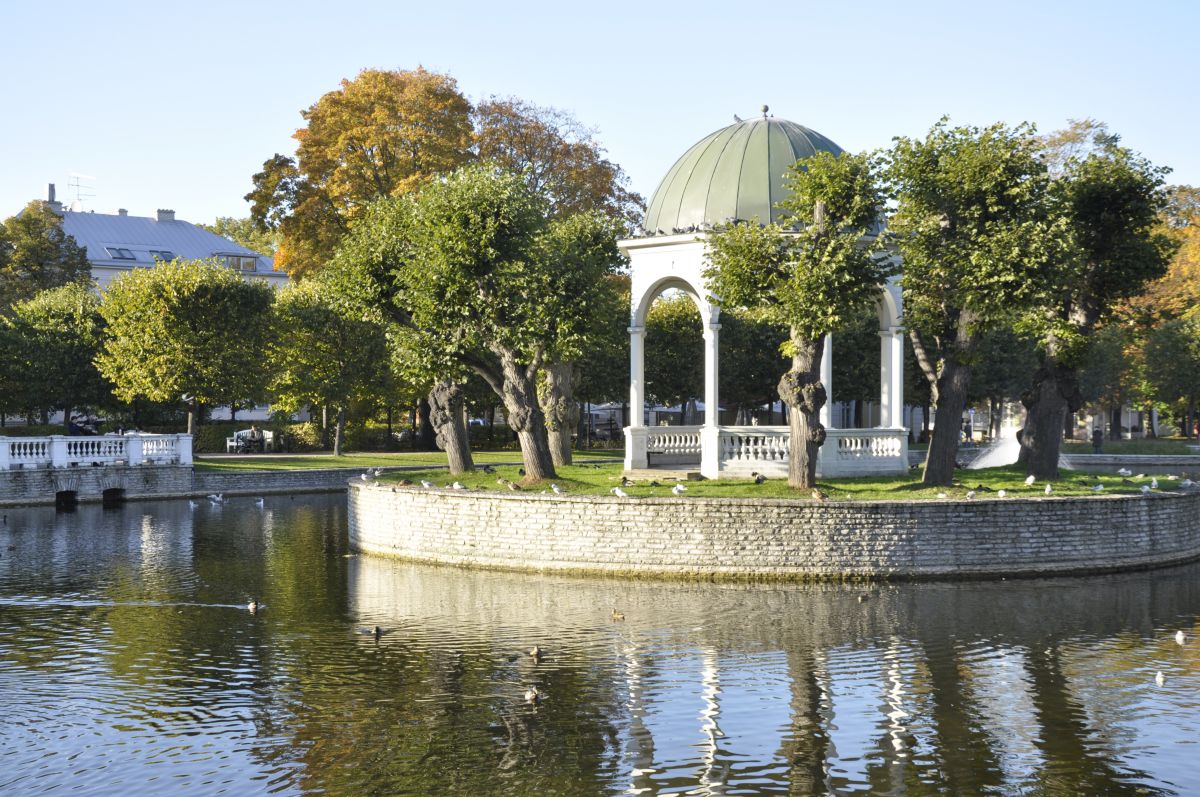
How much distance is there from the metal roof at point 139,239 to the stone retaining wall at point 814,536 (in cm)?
6882

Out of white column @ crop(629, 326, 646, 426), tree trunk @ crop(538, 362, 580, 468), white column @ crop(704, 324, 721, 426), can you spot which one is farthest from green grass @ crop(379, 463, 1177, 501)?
tree trunk @ crop(538, 362, 580, 468)

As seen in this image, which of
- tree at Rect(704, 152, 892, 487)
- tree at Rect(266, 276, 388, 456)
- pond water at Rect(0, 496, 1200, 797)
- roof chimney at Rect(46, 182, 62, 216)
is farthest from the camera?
roof chimney at Rect(46, 182, 62, 216)

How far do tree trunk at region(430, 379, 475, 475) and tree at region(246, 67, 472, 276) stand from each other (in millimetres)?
17676

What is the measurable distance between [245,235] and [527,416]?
357 feet

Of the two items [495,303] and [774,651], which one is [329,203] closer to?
[495,303]

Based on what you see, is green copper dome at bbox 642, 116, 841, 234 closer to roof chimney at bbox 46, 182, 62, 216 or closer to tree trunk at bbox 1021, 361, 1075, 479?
tree trunk at bbox 1021, 361, 1075, 479

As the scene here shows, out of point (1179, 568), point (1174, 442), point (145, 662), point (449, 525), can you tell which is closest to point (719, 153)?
point (449, 525)

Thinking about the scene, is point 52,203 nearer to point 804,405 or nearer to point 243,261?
point 243,261

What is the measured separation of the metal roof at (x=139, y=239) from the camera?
308 feet

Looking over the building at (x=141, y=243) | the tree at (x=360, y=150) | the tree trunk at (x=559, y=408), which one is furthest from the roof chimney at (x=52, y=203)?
the tree trunk at (x=559, y=408)

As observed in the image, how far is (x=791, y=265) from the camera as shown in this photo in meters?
31.9

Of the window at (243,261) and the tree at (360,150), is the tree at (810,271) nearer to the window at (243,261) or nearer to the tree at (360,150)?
the tree at (360,150)

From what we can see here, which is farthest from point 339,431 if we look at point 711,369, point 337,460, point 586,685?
point 586,685

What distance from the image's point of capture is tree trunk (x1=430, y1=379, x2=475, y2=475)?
39.9m
